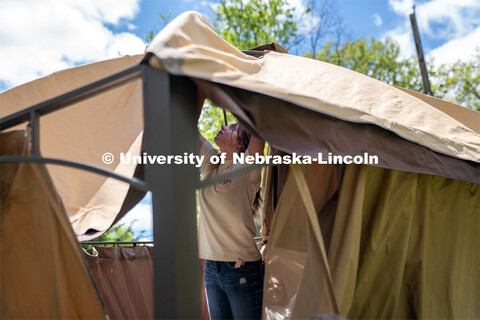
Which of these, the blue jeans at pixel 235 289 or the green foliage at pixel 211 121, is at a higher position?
the green foliage at pixel 211 121

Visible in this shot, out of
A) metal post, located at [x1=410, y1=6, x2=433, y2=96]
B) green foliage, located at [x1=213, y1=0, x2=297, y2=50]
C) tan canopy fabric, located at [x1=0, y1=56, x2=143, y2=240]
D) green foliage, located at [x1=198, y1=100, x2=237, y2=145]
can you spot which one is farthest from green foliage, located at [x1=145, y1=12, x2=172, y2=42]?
tan canopy fabric, located at [x1=0, y1=56, x2=143, y2=240]

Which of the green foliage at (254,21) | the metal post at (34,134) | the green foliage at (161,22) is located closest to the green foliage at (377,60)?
the green foliage at (254,21)

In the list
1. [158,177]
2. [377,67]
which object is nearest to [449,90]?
[377,67]

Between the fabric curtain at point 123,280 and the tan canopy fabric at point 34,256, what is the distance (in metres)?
1.22

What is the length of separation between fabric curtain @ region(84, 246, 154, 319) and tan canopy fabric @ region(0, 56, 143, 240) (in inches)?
16.4

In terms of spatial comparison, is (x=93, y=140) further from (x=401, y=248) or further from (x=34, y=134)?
(x=401, y=248)

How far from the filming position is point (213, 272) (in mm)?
3061

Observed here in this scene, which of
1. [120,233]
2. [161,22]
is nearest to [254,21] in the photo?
[161,22]

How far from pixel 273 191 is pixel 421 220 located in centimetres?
103

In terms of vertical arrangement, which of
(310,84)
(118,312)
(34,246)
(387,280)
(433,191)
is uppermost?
(310,84)

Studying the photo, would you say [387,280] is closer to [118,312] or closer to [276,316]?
[276,316]

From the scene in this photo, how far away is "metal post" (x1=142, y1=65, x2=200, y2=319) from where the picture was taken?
6.44 feet

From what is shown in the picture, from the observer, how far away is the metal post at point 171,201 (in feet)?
6.44

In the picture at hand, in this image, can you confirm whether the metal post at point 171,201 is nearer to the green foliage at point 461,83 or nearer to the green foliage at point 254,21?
the green foliage at point 254,21
